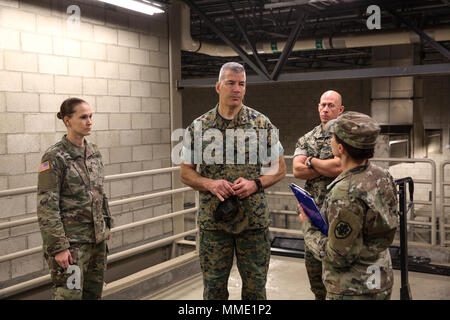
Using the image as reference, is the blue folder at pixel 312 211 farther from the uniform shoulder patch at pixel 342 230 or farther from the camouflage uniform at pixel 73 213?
the camouflage uniform at pixel 73 213

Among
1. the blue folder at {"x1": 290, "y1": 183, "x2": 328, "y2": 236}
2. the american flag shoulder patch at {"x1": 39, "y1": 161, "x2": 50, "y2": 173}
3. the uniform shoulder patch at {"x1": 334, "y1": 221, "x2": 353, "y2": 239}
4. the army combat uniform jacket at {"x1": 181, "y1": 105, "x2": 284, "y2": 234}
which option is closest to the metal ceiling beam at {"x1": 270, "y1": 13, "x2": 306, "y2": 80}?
the army combat uniform jacket at {"x1": 181, "y1": 105, "x2": 284, "y2": 234}

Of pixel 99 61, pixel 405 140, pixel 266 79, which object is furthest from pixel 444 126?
pixel 99 61

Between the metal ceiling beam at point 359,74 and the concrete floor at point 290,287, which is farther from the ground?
the metal ceiling beam at point 359,74

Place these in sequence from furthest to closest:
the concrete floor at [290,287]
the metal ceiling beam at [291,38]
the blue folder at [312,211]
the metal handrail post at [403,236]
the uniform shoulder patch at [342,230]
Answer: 1. the metal ceiling beam at [291,38]
2. the concrete floor at [290,287]
3. the metal handrail post at [403,236]
4. the blue folder at [312,211]
5. the uniform shoulder patch at [342,230]

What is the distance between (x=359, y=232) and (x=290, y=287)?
234 cm

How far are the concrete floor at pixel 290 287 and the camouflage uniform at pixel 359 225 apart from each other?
6.46 feet

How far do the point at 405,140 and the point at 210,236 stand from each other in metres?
6.71

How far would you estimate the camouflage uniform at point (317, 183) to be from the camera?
8.70ft

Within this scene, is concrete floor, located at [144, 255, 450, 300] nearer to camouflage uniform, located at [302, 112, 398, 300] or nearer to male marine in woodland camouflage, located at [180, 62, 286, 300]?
male marine in woodland camouflage, located at [180, 62, 286, 300]

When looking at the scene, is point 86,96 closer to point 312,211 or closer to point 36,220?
point 36,220

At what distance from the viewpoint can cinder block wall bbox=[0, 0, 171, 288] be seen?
3621 millimetres

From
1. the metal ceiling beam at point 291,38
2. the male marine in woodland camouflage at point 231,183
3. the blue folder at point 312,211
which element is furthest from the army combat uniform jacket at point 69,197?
the metal ceiling beam at point 291,38

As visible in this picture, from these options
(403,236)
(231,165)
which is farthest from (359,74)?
(231,165)

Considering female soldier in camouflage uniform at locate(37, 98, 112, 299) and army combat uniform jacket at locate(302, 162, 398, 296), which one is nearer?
army combat uniform jacket at locate(302, 162, 398, 296)
